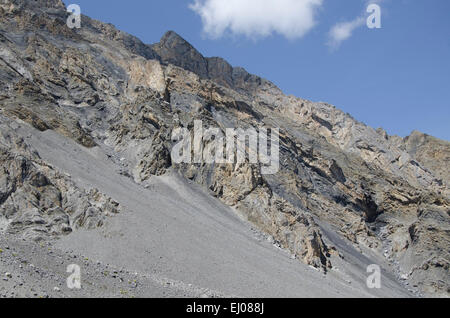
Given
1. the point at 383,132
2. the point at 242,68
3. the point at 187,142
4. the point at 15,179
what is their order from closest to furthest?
1. the point at 15,179
2. the point at 187,142
3. the point at 383,132
4. the point at 242,68

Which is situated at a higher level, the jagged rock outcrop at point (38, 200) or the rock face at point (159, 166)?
the rock face at point (159, 166)

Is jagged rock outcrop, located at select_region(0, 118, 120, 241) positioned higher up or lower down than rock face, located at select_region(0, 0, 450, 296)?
lower down

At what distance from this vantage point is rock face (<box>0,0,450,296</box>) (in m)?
36.5

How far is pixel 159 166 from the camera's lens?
174 feet

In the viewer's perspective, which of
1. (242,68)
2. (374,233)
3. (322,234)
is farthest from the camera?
(242,68)

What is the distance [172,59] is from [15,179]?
91.1m

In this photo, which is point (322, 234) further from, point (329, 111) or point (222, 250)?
point (329, 111)

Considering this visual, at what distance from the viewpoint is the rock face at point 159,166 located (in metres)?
36.5

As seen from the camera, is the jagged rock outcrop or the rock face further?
the rock face

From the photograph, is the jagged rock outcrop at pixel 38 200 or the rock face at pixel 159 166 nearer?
the jagged rock outcrop at pixel 38 200

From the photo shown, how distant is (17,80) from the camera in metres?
56.0
